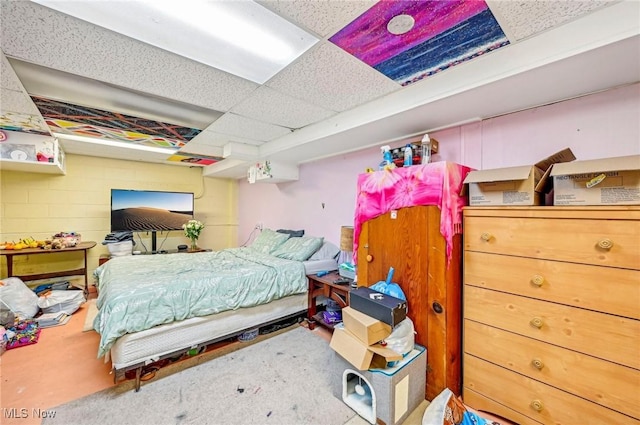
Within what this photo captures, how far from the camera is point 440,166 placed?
169 centimetres

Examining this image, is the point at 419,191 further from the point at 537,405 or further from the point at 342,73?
the point at 537,405

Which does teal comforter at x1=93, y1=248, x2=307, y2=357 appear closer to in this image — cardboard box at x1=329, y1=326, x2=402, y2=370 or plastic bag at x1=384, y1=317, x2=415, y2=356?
cardboard box at x1=329, y1=326, x2=402, y2=370

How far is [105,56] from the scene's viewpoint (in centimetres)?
153

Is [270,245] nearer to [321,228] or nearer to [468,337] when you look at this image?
[321,228]

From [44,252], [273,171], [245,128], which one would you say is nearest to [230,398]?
[245,128]

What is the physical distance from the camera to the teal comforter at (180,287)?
1879 mm

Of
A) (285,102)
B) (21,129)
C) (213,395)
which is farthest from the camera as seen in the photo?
(21,129)

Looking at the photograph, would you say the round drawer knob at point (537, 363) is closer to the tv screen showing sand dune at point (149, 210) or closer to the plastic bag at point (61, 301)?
the plastic bag at point (61, 301)

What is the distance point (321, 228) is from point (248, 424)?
2.26 metres

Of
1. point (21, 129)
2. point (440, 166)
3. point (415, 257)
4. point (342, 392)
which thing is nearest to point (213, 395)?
point (342, 392)

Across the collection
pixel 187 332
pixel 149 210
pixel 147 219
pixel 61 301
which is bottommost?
pixel 61 301

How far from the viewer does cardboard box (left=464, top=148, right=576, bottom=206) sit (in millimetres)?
1457

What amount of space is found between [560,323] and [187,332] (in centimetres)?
258

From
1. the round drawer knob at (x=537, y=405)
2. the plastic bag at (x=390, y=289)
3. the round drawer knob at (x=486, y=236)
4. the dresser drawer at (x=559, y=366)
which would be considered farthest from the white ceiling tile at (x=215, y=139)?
the round drawer knob at (x=537, y=405)
